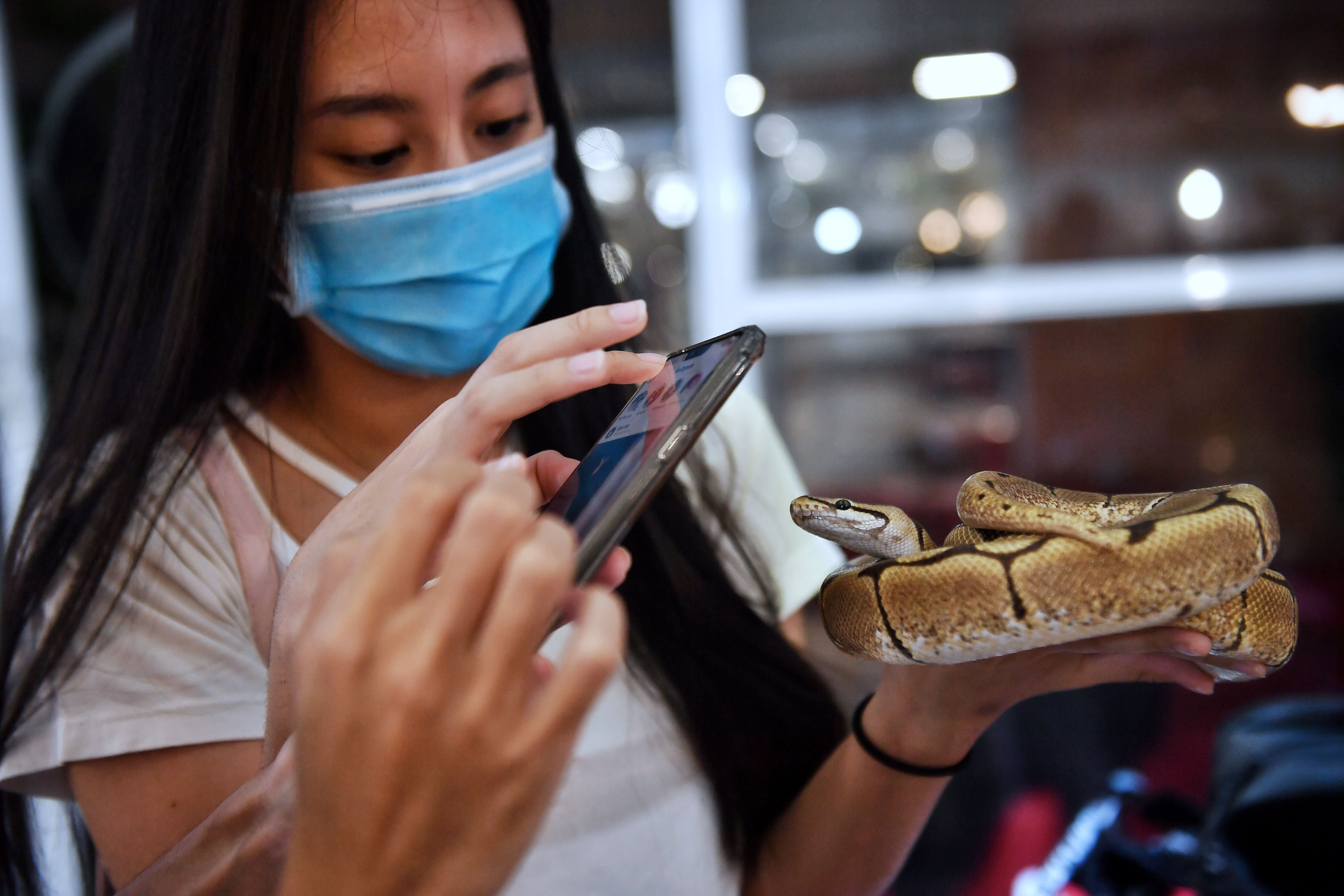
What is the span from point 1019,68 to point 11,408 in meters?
2.98

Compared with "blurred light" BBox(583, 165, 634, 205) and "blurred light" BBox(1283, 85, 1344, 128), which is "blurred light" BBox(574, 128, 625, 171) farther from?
"blurred light" BBox(1283, 85, 1344, 128)

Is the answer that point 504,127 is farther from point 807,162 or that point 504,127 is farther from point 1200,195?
point 1200,195

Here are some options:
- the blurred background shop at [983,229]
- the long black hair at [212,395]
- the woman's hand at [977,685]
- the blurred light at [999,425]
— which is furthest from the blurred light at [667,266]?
the woman's hand at [977,685]

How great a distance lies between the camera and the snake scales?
684 millimetres

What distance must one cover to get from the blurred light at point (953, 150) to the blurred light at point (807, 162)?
33 cm

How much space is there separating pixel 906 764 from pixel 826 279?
1765 millimetres

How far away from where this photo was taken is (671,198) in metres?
2.58

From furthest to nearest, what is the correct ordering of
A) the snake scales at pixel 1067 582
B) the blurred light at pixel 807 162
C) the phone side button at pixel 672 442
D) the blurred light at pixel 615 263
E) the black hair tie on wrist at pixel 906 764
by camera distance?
the blurred light at pixel 807 162
the blurred light at pixel 615 263
the black hair tie on wrist at pixel 906 764
the snake scales at pixel 1067 582
the phone side button at pixel 672 442

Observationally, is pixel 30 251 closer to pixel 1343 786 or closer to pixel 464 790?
pixel 464 790

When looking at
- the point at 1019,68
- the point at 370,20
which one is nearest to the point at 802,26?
the point at 1019,68

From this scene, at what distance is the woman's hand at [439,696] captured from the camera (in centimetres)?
42

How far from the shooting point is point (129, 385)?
952mm

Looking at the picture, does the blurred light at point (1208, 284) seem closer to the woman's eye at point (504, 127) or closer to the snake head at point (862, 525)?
the snake head at point (862, 525)

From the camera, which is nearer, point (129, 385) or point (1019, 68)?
point (129, 385)
